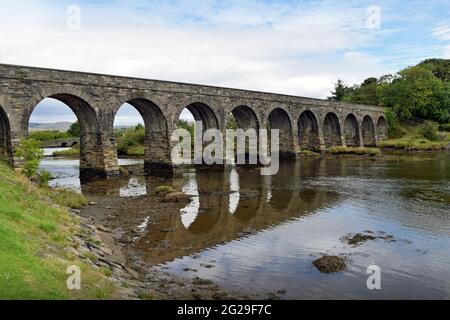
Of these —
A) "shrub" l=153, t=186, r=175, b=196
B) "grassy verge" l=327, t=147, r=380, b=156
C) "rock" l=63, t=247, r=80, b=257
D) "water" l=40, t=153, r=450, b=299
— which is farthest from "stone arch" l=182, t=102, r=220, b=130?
"rock" l=63, t=247, r=80, b=257

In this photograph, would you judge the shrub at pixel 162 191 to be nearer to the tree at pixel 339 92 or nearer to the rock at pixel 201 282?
the rock at pixel 201 282

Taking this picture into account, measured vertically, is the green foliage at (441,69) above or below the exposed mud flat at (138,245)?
above

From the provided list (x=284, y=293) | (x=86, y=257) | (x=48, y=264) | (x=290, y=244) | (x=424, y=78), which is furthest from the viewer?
(x=424, y=78)

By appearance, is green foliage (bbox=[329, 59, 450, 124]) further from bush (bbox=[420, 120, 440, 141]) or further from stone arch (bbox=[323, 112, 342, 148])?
stone arch (bbox=[323, 112, 342, 148])

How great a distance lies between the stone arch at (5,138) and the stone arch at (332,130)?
42400 mm

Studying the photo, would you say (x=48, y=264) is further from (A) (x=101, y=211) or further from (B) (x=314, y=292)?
(A) (x=101, y=211)

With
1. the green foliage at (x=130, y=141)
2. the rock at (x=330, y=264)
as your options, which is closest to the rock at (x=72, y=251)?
the rock at (x=330, y=264)

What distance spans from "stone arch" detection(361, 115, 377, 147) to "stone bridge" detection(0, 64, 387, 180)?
707 inches

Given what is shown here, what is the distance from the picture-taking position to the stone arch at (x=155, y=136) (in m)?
34.1

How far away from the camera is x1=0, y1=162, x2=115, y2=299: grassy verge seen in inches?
297

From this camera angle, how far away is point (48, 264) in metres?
8.95

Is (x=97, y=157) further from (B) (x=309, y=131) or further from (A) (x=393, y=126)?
(A) (x=393, y=126)
